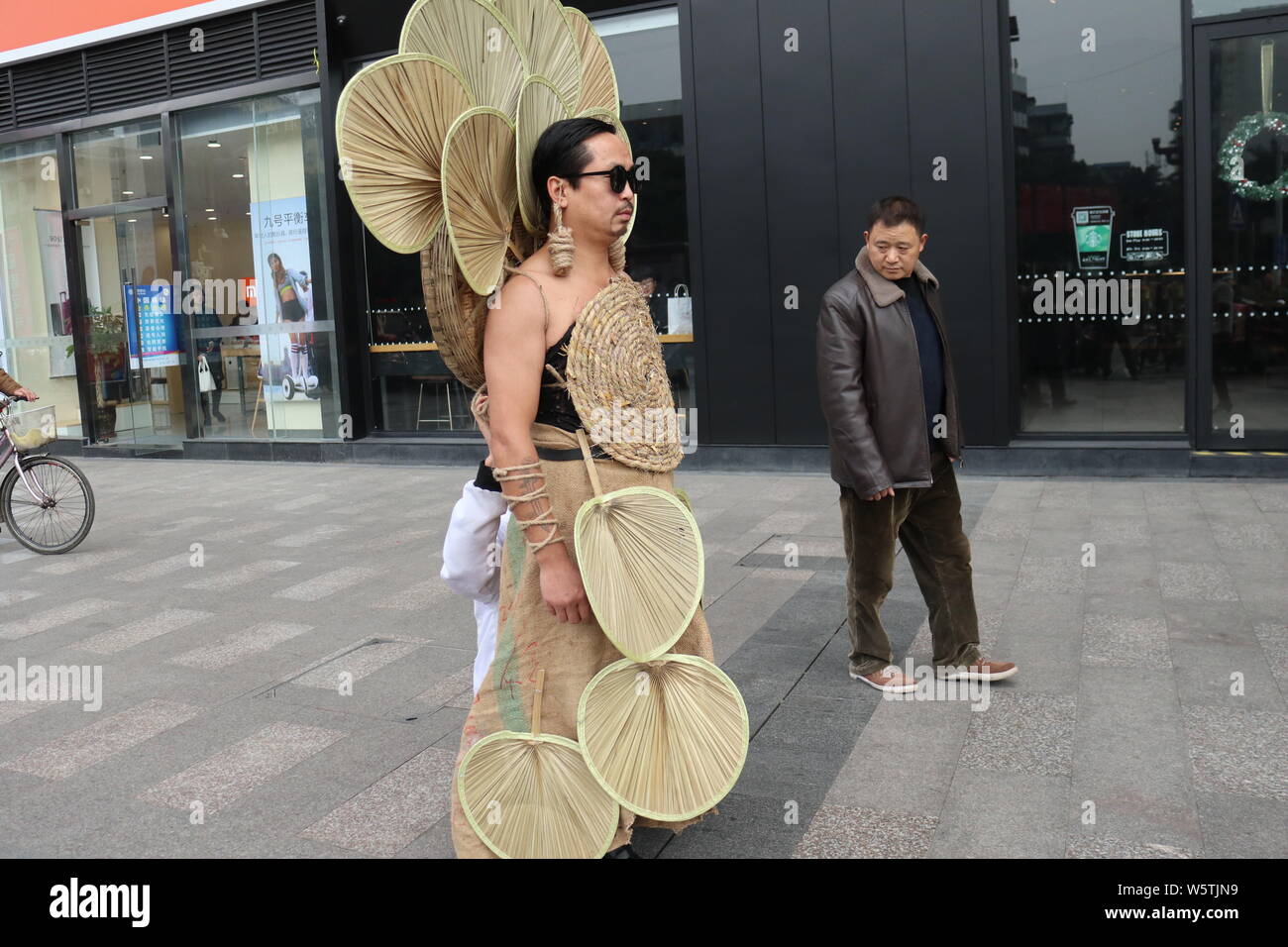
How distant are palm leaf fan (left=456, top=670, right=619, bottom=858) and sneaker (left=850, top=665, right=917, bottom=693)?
72.2 inches

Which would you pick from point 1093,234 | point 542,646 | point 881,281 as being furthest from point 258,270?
point 542,646

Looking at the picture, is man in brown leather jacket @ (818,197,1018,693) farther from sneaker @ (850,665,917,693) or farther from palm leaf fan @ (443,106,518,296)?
palm leaf fan @ (443,106,518,296)

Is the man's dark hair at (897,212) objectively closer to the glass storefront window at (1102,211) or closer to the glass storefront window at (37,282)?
the glass storefront window at (1102,211)

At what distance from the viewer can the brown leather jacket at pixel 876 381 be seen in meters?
4.29

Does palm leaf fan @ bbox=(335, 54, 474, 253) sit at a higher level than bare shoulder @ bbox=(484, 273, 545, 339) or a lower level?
higher

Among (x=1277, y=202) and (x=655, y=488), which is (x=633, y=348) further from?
(x=1277, y=202)

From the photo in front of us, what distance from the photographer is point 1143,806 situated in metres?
3.30

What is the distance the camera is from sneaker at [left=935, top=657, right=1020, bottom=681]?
4.42m

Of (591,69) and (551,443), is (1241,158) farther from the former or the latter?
(551,443)

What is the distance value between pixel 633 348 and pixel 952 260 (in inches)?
261

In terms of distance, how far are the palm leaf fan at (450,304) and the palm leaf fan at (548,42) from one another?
61 centimetres

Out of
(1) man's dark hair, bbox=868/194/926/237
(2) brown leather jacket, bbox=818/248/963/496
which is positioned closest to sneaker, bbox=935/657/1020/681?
(2) brown leather jacket, bbox=818/248/963/496

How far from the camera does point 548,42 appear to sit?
10.2 ft
